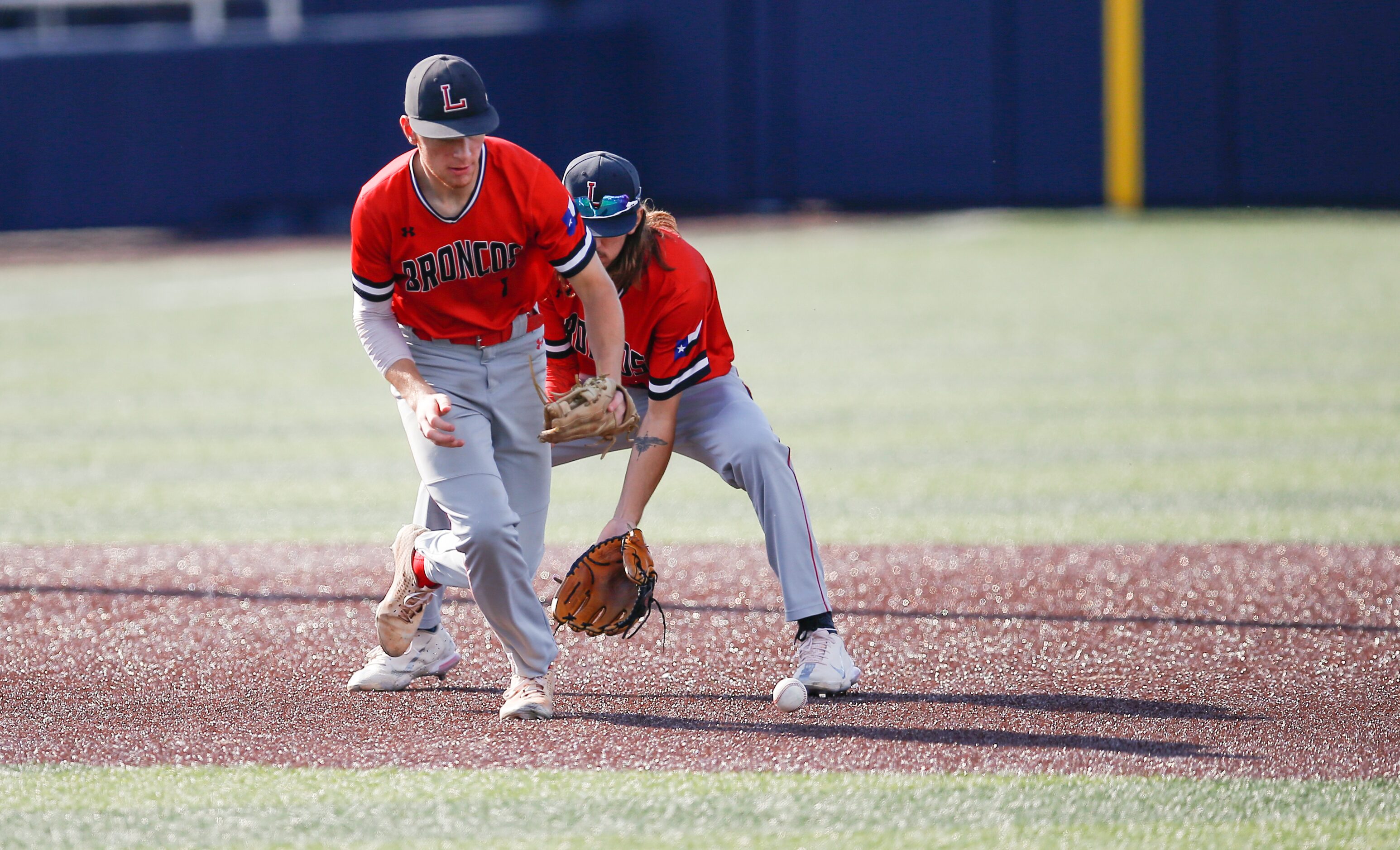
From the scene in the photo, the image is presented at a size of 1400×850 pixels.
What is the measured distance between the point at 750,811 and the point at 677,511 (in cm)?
389

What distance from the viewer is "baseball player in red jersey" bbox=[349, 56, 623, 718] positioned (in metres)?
3.78

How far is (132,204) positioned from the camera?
2170 centimetres

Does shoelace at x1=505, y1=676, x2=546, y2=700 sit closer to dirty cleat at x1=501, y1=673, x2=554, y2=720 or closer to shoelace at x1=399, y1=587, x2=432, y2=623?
dirty cleat at x1=501, y1=673, x2=554, y2=720

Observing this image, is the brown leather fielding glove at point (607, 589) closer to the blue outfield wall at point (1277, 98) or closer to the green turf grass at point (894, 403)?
the green turf grass at point (894, 403)

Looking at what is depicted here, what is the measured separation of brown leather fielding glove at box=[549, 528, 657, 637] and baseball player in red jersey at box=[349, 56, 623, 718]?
0.09 metres

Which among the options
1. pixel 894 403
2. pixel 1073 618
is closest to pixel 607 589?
pixel 1073 618

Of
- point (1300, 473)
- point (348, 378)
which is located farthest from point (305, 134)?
point (1300, 473)

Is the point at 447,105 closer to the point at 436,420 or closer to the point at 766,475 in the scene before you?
the point at 436,420

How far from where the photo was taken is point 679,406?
14.1 feet

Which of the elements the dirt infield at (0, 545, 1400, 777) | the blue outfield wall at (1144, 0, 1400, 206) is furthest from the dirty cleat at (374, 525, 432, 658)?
the blue outfield wall at (1144, 0, 1400, 206)

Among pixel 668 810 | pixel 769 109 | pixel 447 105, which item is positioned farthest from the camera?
→ pixel 769 109

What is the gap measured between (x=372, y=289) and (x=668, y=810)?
1.53m

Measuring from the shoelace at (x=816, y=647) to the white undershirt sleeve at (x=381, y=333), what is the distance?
4.36 feet

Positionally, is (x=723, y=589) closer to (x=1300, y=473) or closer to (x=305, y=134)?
(x=1300, y=473)
